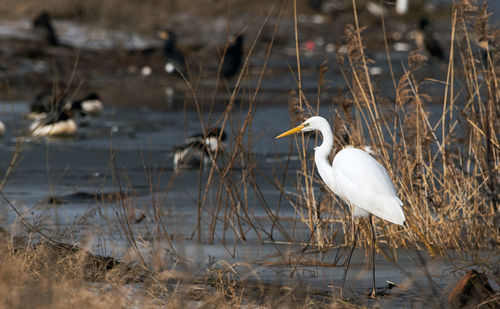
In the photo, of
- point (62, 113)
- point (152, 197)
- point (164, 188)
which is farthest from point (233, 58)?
point (152, 197)

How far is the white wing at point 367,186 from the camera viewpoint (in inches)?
177

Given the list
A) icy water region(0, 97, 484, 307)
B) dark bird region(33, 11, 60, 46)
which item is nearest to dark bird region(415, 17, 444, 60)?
icy water region(0, 97, 484, 307)

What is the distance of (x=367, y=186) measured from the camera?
14.9 ft

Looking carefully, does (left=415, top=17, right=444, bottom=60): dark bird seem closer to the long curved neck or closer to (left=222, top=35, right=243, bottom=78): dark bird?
(left=222, top=35, right=243, bottom=78): dark bird

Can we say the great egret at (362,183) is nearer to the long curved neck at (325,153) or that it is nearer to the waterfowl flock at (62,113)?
the long curved neck at (325,153)

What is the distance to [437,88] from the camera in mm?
16609

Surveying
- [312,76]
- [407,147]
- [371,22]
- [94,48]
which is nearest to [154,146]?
A: [407,147]

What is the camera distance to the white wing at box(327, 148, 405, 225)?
14.7ft

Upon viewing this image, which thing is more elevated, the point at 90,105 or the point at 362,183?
the point at 90,105

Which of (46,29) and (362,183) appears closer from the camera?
(362,183)

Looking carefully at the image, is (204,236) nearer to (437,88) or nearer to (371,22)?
(437,88)

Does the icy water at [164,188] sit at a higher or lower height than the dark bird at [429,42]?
lower

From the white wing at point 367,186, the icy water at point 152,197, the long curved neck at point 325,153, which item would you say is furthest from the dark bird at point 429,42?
the white wing at point 367,186

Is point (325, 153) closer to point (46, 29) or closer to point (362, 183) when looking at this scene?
point (362, 183)
